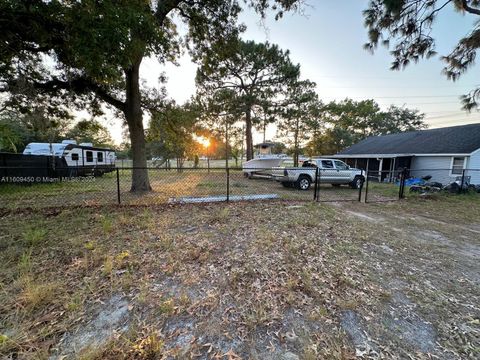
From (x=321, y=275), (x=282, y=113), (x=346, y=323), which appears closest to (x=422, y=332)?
(x=346, y=323)

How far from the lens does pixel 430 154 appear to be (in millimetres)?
14445

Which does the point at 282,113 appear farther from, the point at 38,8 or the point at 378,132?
the point at 378,132

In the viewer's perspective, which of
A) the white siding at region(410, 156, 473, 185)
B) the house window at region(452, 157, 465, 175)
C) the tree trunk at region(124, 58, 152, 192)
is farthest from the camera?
the white siding at region(410, 156, 473, 185)

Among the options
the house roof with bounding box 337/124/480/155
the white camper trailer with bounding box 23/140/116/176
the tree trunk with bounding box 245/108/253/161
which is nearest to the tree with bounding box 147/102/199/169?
the white camper trailer with bounding box 23/140/116/176

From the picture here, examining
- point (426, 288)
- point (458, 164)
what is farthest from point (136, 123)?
point (458, 164)

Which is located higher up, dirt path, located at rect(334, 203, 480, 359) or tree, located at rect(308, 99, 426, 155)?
tree, located at rect(308, 99, 426, 155)

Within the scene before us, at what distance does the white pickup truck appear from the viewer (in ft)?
35.0

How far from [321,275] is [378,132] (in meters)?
39.6

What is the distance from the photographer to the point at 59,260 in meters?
3.12

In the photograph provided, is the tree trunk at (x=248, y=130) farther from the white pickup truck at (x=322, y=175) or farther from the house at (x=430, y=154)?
the house at (x=430, y=154)

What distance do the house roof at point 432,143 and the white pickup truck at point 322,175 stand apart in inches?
306

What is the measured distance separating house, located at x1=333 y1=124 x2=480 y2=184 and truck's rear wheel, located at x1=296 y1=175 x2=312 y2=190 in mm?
3213

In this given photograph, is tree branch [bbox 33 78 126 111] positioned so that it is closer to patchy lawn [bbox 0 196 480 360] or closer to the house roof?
patchy lawn [bbox 0 196 480 360]

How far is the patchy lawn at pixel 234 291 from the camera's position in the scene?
183 cm
